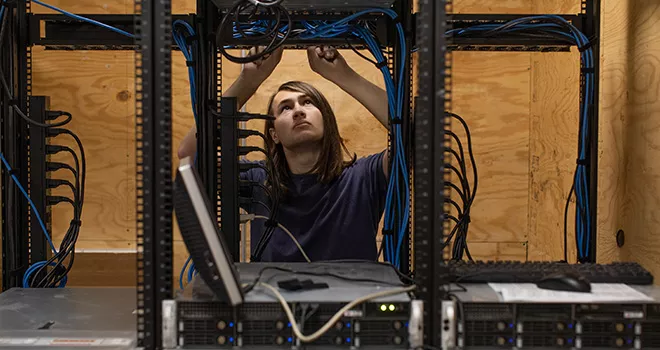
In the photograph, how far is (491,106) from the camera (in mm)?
2678

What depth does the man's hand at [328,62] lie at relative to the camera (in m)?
1.68

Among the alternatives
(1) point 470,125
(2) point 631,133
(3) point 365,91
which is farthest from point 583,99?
(1) point 470,125

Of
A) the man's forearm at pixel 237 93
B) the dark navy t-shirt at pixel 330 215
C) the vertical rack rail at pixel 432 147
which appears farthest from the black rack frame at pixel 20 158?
the vertical rack rail at pixel 432 147

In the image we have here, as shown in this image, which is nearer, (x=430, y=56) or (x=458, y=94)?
Result: (x=430, y=56)

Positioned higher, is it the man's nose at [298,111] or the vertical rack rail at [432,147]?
the man's nose at [298,111]

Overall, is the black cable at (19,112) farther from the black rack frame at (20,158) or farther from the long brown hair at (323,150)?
the long brown hair at (323,150)

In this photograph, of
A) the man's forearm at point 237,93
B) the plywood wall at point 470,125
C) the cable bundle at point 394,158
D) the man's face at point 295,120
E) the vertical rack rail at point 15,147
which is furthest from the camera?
the plywood wall at point 470,125

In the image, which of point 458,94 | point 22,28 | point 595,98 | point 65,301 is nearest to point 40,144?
point 22,28

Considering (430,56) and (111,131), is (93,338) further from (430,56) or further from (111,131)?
(111,131)

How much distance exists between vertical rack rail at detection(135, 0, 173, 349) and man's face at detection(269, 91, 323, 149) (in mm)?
1189

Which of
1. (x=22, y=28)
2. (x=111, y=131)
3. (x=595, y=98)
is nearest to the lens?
(x=595, y=98)

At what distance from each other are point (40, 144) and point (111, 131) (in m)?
1.10

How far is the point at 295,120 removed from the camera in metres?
2.09

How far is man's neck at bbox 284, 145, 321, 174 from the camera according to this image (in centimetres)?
216
